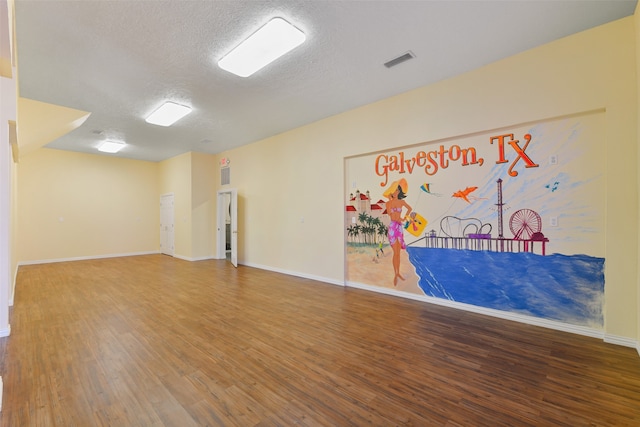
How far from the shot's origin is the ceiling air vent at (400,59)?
3240 mm

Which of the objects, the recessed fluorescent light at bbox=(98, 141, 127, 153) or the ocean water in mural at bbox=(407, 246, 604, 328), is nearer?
the ocean water in mural at bbox=(407, 246, 604, 328)

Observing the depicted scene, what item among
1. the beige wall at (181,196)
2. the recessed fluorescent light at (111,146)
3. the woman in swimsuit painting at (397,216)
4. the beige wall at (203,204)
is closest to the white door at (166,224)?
the beige wall at (181,196)

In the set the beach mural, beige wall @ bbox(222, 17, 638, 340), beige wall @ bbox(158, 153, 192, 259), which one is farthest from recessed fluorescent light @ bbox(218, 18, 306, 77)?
beige wall @ bbox(158, 153, 192, 259)

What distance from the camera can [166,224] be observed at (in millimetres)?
9203

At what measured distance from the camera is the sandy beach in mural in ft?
13.9

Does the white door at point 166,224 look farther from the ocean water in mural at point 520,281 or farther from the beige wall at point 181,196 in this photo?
the ocean water in mural at point 520,281

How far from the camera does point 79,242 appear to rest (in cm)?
800

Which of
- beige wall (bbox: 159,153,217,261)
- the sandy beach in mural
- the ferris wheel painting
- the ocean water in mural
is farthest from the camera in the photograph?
beige wall (bbox: 159,153,217,261)

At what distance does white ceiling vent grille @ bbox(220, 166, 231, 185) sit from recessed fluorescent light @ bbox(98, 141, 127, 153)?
98.0 inches

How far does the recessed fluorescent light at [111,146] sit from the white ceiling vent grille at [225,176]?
249cm

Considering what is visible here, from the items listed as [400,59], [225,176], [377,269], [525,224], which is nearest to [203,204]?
[225,176]

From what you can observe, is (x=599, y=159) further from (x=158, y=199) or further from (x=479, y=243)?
(x=158, y=199)

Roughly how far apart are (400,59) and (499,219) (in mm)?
2374

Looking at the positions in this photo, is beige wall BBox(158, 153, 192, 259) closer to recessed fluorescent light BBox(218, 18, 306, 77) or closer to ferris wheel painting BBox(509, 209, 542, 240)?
recessed fluorescent light BBox(218, 18, 306, 77)
